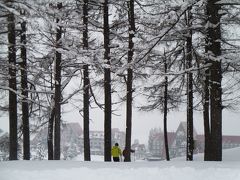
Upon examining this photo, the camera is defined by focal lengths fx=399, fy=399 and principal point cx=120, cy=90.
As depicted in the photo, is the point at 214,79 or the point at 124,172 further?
the point at 214,79

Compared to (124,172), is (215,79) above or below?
above

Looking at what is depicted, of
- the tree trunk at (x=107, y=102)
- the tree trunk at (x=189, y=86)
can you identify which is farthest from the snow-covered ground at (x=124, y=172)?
the tree trunk at (x=189, y=86)

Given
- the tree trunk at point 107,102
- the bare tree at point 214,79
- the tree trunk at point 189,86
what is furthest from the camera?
the tree trunk at point 189,86

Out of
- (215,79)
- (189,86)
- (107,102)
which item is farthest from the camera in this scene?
(189,86)

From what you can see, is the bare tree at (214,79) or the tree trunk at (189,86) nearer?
the bare tree at (214,79)

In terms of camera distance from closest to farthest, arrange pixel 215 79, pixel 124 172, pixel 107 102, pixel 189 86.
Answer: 1. pixel 124 172
2. pixel 215 79
3. pixel 107 102
4. pixel 189 86

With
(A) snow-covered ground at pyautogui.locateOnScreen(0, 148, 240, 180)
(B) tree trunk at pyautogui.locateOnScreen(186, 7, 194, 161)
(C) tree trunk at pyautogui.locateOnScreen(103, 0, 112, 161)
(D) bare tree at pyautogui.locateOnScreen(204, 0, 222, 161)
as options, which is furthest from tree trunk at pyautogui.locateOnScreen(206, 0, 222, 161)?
(C) tree trunk at pyautogui.locateOnScreen(103, 0, 112, 161)

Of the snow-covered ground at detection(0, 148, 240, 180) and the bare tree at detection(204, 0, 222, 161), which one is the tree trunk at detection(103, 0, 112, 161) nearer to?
the bare tree at detection(204, 0, 222, 161)

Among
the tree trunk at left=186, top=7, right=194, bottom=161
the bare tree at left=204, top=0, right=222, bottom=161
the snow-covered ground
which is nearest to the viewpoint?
the snow-covered ground

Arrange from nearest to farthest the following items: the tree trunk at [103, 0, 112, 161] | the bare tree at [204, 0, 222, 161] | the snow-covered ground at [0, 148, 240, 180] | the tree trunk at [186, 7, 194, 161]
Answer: the snow-covered ground at [0, 148, 240, 180] → the bare tree at [204, 0, 222, 161] → the tree trunk at [103, 0, 112, 161] → the tree trunk at [186, 7, 194, 161]

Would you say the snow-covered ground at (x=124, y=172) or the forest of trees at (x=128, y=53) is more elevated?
the forest of trees at (x=128, y=53)

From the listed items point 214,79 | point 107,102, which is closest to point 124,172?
point 214,79

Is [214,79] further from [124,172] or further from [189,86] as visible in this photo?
[189,86]

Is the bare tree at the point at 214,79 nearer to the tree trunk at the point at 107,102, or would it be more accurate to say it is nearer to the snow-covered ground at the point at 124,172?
the snow-covered ground at the point at 124,172
